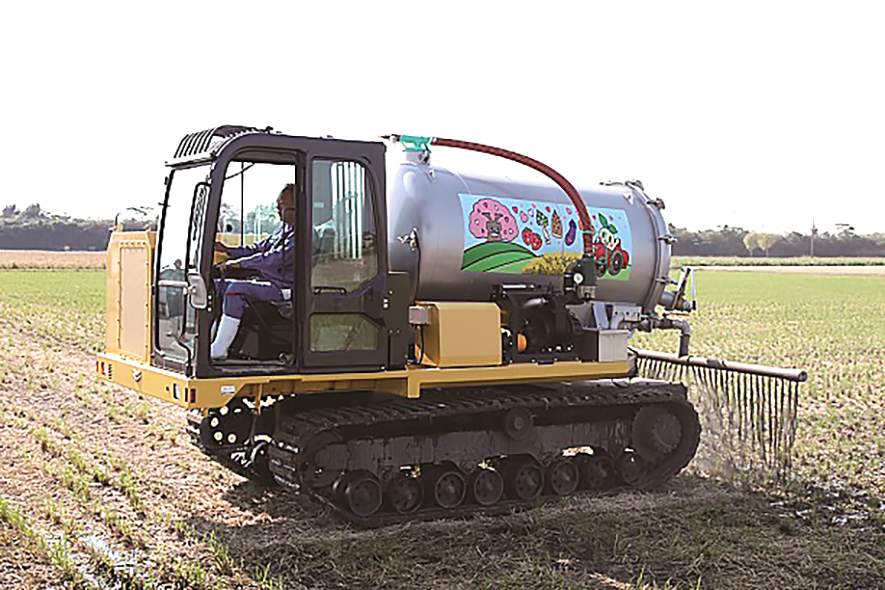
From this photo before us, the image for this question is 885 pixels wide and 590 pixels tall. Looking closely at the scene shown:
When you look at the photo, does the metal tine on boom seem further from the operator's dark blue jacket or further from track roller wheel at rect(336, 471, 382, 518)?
the operator's dark blue jacket

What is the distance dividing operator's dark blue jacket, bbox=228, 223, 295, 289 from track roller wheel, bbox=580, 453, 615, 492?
368cm

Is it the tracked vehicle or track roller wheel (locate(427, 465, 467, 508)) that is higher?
the tracked vehicle

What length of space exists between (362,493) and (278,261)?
211 centimetres

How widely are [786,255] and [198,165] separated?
12720cm

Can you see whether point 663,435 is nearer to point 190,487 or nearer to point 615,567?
point 615,567

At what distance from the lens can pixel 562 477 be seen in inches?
400

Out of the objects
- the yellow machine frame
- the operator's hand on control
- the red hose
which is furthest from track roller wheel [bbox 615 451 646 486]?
the operator's hand on control

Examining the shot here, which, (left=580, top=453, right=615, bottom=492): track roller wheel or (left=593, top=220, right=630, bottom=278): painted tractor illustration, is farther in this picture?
(left=593, top=220, right=630, bottom=278): painted tractor illustration

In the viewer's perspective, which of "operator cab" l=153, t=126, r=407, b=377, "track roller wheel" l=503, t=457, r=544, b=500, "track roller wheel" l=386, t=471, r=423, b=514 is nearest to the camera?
"operator cab" l=153, t=126, r=407, b=377

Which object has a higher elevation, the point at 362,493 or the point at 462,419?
the point at 462,419

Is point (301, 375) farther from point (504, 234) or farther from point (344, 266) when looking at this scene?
point (504, 234)

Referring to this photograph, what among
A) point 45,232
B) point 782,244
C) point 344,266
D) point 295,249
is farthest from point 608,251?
point 782,244

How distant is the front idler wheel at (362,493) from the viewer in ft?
29.2

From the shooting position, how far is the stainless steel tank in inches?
376
